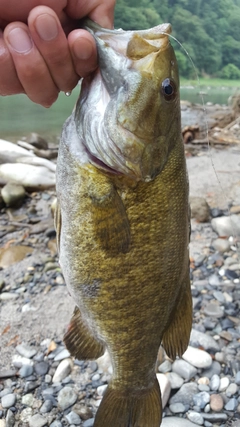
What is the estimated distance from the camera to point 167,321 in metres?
2.05

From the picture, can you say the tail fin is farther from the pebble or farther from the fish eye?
the pebble

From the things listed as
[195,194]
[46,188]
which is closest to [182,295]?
[195,194]

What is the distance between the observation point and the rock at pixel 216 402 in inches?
122

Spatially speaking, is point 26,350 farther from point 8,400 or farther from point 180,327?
point 180,327

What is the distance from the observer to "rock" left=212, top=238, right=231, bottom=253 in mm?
5328

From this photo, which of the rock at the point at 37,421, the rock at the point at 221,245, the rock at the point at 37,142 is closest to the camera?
the rock at the point at 37,421

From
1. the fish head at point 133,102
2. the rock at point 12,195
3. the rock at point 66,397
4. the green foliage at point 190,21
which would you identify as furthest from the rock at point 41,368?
the green foliage at point 190,21

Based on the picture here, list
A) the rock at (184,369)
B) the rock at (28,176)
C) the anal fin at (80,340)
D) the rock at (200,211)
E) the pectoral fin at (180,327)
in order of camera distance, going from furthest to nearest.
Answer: the rock at (28,176), the rock at (200,211), the rock at (184,369), the anal fin at (80,340), the pectoral fin at (180,327)

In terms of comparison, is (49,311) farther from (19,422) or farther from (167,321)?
(167,321)

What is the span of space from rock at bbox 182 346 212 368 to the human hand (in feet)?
8.42

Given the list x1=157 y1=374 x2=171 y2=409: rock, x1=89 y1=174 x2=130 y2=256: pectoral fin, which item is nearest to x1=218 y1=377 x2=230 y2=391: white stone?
x1=157 y1=374 x2=171 y2=409: rock

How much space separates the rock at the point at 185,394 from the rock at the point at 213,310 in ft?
3.08

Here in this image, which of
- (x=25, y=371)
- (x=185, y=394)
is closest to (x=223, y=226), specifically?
(x=185, y=394)

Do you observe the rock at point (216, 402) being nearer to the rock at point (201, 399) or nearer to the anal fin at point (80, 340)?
the rock at point (201, 399)
